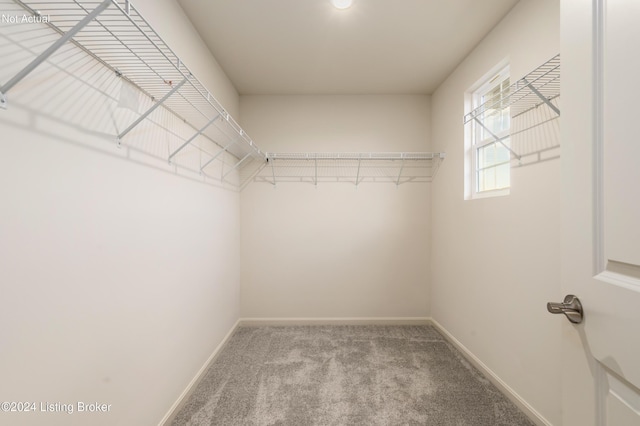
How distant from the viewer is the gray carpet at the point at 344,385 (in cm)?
166

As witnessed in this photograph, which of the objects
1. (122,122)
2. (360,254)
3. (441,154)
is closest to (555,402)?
(360,254)

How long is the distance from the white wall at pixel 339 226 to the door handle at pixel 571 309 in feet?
7.64

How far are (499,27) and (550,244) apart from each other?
4.85 feet

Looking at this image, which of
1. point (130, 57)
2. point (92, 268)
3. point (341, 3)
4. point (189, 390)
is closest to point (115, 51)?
point (130, 57)

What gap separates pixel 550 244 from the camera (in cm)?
150

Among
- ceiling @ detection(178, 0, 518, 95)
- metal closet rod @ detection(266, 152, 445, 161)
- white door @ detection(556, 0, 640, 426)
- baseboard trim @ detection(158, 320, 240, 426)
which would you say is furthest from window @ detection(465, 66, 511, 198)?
baseboard trim @ detection(158, 320, 240, 426)

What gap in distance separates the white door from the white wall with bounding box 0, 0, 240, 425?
148cm

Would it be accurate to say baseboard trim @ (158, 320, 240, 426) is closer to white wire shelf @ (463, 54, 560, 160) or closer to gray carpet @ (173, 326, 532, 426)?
gray carpet @ (173, 326, 532, 426)

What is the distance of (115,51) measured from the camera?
1.13 m

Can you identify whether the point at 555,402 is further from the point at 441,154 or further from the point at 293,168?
the point at 293,168

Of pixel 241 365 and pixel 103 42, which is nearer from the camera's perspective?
pixel 103 42

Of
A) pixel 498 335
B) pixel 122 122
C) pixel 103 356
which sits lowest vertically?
pixel 498 335

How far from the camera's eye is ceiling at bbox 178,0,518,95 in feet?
5.74

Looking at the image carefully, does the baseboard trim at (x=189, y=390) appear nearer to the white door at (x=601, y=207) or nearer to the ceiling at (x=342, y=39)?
the white door at (x=601, y=207)
